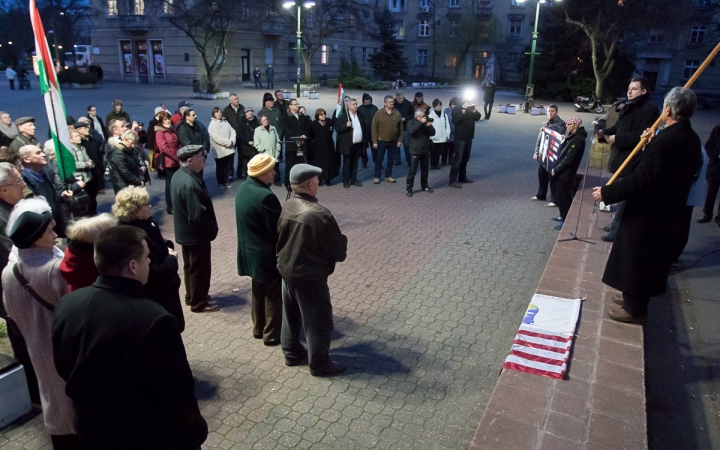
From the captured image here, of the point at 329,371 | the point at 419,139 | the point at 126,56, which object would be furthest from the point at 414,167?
the point at 126,56

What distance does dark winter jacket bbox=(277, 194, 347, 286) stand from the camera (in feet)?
13.6

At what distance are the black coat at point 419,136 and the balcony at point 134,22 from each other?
39040mm

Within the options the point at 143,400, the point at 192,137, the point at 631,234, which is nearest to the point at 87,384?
the point at 143,400

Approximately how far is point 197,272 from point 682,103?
15.9 ft

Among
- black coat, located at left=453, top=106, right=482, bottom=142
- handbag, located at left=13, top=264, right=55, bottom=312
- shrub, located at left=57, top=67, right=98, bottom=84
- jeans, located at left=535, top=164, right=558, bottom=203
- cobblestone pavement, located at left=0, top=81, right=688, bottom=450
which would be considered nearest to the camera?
handbag, located at left=13, top=264, right=55, bottom=312

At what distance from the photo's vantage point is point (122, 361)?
2199 millimetres

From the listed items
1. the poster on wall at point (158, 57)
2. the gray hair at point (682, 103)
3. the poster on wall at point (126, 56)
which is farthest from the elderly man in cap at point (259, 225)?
the poster on wall at point (126, 56)

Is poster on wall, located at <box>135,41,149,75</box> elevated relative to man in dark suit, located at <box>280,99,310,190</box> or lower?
elevated

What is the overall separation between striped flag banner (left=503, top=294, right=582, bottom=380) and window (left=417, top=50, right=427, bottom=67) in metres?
62.7

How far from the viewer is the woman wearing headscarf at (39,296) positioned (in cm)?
301

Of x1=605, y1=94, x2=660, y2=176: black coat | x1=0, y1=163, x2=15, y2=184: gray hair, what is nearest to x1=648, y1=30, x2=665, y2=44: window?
x1=605, y1=94, x2=660, y2=176: black coat

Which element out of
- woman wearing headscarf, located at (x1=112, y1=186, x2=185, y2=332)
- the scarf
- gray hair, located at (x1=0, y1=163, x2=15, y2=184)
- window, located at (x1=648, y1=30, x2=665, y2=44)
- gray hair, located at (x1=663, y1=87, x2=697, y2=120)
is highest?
window, located at (x1=648, y1=30, x2=665, y2=44)

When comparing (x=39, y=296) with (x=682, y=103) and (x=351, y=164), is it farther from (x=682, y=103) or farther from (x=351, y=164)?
(x=351, y=164)

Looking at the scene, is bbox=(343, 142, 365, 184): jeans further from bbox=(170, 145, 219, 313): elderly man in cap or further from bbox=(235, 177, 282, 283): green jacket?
bbox=(235, 177, 282, 283): green jacket
